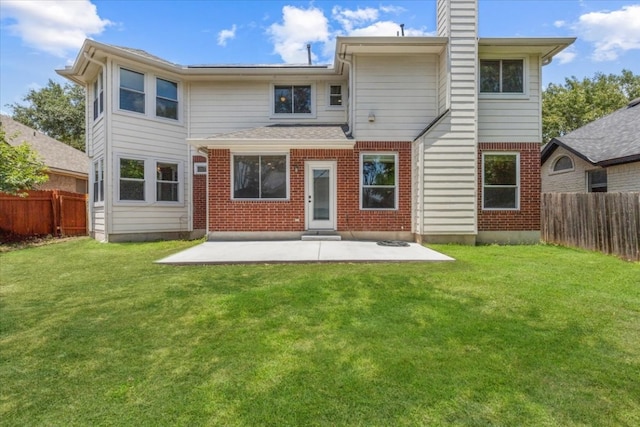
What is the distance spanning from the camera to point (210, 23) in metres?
13.5

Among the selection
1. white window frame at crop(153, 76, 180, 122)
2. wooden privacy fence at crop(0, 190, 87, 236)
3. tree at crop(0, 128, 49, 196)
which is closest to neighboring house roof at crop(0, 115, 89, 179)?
wooden privacy fence at crop(0, 190, 87, 236)

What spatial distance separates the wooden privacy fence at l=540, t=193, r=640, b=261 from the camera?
684cm

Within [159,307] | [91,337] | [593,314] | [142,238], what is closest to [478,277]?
[593,314]

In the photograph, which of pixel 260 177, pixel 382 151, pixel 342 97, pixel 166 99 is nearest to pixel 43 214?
pixel 166 99

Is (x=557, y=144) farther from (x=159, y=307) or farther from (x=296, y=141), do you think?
(x=159, y=307)

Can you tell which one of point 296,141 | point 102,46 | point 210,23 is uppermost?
point 210,23

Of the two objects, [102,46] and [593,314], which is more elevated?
[102,46]

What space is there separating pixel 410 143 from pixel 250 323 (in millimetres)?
7643

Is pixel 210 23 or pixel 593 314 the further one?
pixel 210 23

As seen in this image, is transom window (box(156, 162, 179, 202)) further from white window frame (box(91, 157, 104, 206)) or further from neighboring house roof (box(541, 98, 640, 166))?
neighboring house roof (box(541, 98, 640, 166))

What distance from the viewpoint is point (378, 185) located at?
9828 millimetres

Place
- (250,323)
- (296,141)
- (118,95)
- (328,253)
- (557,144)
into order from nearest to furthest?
1. (250,323)
2. (328,253)
3. (296,141)
4. (118,95)
5. (557,144)

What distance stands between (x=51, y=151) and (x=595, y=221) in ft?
70.7

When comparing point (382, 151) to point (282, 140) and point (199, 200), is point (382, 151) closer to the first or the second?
point (282, 140)
